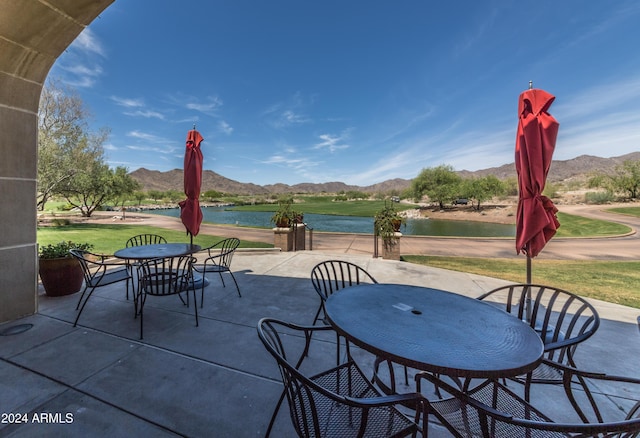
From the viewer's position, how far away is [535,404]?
190cm

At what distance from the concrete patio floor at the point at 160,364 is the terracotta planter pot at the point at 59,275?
5.2 inches

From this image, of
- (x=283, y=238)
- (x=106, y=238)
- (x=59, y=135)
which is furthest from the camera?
(x=59, y=135)

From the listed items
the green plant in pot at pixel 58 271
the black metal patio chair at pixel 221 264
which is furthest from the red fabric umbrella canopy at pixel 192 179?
the green plant in pot at pixel 58 271

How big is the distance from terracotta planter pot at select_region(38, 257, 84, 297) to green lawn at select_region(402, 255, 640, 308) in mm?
7709

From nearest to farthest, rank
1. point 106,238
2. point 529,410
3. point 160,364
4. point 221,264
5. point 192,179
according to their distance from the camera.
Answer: point 529,410 < point 160,364 < point 192,179 < point 221,264 < point 106,238

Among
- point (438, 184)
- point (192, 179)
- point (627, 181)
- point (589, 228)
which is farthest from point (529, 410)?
point (627, 181)

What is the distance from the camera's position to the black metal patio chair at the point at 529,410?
0.78m

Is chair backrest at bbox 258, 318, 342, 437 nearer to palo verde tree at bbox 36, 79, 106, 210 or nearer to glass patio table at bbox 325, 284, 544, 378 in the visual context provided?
glass patio table at bbox 325, 284, 544, 378

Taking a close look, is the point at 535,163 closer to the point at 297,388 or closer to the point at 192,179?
the point at 297,388

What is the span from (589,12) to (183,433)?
464 inches

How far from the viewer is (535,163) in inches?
94.1

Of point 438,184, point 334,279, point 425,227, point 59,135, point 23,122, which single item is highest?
point 438,184

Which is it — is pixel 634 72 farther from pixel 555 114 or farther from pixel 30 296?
pixel 30 296

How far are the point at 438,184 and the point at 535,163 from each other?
50.2 meters
